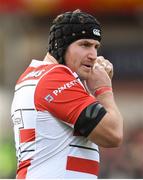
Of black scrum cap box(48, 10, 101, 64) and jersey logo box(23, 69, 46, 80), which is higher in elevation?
black scrum cap box(48, 10, 101, 64)

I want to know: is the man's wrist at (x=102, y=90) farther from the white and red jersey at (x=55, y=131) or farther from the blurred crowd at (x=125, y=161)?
the blurred crowd at (x=125, y=161)

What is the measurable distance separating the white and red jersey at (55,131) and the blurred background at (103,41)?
33.9ft

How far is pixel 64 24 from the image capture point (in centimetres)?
450

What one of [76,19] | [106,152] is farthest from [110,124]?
[106,152]

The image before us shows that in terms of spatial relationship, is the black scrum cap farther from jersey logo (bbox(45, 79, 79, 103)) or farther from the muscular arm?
the muscular arm

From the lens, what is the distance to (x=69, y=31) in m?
4.45

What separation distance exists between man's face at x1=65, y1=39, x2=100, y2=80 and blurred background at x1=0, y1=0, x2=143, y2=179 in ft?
33.3

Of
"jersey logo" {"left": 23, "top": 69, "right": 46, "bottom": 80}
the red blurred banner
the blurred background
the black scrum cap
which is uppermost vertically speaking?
the black scrum cap

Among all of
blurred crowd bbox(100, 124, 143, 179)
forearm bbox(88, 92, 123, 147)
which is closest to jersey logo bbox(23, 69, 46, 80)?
forearm bbox(88, 92, 123, 147)

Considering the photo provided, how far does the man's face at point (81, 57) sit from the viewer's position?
4.38 metres

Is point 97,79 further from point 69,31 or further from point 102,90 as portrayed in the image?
point 69,31

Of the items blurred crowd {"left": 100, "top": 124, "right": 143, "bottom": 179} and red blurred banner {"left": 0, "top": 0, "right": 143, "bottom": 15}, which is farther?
red blurred banner {"left": 0, "top": 0, "right": 143, "bottom": 15}

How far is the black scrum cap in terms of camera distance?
4.43 meters

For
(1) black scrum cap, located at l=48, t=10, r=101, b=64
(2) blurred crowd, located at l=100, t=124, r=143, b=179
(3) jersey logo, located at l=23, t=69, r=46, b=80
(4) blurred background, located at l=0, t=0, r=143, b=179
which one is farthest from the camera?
(4) blurred background, located at l=0, t=0, r=143, b=179
